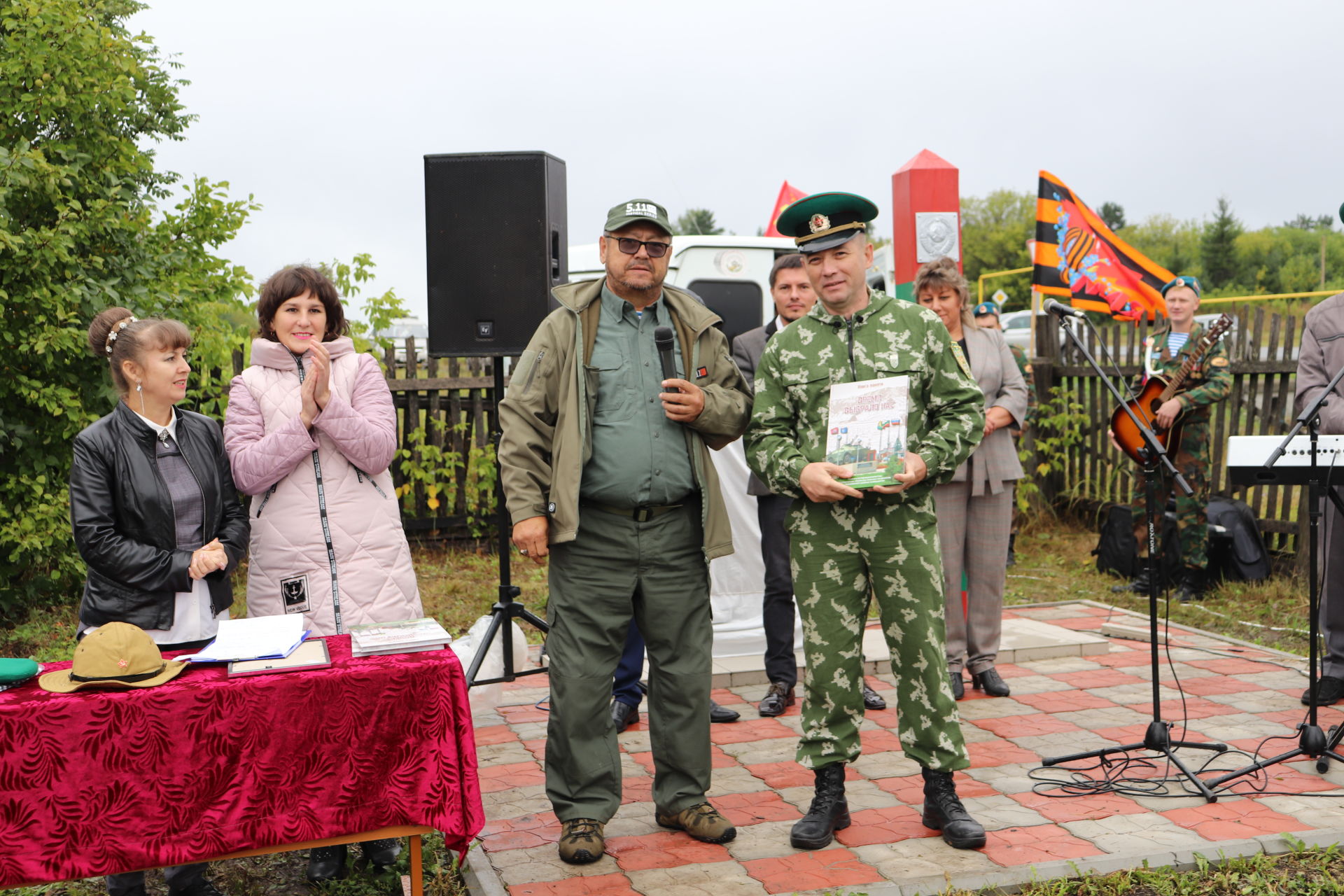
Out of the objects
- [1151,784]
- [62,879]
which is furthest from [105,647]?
[1151,784]

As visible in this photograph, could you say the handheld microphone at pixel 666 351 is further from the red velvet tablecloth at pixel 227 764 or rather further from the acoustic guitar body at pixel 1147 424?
→ the acoustic guitar body at pixel 1147 424

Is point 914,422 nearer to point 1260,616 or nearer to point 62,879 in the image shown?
point 62,879

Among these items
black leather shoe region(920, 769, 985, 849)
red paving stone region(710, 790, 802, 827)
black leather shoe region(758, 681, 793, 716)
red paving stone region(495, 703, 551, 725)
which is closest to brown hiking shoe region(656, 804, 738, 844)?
red paving stone region(710, 790, 802, 827)

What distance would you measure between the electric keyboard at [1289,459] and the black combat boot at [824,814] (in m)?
2.09

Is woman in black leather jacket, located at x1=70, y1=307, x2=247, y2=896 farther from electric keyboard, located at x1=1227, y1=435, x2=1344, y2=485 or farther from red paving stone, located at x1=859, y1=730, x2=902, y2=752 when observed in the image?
electric keyboard, located at x1=1227, y1=435, x2=1344, y2=485

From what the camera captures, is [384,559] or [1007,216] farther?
[1007,216]

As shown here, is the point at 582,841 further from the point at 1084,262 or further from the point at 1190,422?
the point at 1084,262

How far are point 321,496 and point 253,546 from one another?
28 cm

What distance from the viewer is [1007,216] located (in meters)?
75.6

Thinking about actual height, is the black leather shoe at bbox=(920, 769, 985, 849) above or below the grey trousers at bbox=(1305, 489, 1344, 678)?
below

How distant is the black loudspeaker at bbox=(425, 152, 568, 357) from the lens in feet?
17.8

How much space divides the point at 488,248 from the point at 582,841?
3012 millimetres

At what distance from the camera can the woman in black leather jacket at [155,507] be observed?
339 cm

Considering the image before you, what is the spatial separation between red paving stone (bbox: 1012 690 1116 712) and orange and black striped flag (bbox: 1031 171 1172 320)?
614 cm
